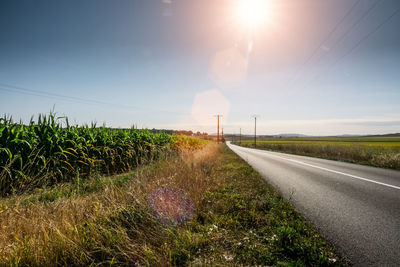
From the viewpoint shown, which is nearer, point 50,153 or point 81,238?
point 81,238

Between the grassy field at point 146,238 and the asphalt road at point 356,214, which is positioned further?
the asphalt road at point 356,214

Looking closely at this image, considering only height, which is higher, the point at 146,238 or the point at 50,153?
the point at 50,153

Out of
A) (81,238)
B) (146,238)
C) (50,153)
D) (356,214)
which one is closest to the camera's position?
(81,238)

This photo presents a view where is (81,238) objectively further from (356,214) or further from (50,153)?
(356,214)

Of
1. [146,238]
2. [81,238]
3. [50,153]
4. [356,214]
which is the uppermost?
[50,153]

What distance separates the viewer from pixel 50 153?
219 inches

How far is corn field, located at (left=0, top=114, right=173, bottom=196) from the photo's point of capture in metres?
4.58

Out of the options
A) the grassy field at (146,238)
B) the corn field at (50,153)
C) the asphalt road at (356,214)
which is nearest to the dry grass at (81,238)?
the grassy field at (146,238)

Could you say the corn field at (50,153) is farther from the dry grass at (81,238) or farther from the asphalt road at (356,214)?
the asphalt road at (356,214)

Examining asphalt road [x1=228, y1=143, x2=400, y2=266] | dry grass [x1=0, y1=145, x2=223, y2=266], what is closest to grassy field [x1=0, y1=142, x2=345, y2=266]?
dry grass [x1=0, y1=145, x2=223, y2=266]

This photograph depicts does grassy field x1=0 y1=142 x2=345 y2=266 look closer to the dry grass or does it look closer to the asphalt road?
the dry grass

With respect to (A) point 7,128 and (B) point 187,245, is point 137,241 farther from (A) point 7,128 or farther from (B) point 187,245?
(A) point 7,128

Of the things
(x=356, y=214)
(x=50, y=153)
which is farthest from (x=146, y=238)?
(x=50, y=153)

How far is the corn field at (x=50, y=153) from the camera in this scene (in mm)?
4582
